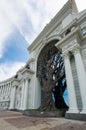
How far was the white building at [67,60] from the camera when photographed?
26.0ft

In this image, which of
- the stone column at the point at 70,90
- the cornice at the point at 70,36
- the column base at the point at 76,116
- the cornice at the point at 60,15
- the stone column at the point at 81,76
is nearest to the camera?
the column base at the point at 76,116

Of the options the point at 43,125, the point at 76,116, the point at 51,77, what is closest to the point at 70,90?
the point at 76,116

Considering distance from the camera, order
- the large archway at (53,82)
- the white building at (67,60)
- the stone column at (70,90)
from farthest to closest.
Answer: the large archway at (53,82) → the white building at (67,60) → the stone column at (70,90)

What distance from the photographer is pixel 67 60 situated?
31.6ft

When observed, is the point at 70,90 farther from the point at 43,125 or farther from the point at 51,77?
the point at 51,77

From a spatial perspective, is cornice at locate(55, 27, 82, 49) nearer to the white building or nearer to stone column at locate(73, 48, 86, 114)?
the white building

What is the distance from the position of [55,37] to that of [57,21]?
359cm

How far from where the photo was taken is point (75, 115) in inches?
276

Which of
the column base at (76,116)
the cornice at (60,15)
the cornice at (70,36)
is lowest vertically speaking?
the column base at (76,116)

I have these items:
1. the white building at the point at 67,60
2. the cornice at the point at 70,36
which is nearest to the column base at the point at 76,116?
the white building at the point at 67,60

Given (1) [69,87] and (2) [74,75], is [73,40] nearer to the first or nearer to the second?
(2) [74,75]

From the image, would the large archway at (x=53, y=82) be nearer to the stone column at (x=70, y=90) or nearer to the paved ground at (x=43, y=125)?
the stone column at (x=70, y=90)

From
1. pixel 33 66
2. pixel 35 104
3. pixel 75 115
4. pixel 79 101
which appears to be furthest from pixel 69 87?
pixel 33 66

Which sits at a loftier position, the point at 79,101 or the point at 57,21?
the point at 57,21
